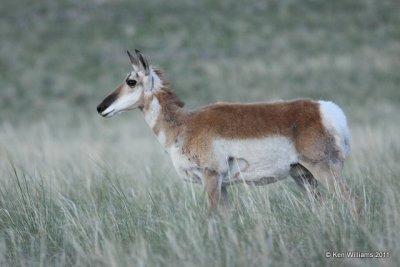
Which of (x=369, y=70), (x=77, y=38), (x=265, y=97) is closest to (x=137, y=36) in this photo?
(x=77, y=38)

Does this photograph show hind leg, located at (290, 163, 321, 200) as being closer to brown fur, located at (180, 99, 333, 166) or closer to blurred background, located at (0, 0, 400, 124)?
brown fur, located at (180, 99, 333, 166)

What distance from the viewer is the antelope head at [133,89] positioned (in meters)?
6.75

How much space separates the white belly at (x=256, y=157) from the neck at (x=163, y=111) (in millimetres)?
595

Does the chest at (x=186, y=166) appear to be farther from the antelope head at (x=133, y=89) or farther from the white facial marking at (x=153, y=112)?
the antelope head at (x=133, y=89)

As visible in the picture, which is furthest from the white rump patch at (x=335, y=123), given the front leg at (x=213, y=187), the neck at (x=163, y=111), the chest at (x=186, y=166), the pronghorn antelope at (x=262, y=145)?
the neck at (x=163, y=111)

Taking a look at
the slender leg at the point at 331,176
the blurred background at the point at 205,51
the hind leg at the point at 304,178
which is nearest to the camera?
the slender leg at the point at 331,176

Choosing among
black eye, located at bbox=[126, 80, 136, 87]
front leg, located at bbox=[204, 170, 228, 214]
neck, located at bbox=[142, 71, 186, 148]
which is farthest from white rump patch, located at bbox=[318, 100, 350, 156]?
black eye, located at bbox=[126, 80, 136, 87]

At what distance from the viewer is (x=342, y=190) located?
610cm

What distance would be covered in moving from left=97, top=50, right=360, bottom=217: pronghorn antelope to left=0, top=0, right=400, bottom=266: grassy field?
0.68 ft

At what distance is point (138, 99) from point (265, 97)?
17923mm

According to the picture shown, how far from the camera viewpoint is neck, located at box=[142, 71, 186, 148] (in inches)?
263

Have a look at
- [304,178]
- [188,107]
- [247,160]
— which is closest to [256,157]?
[247,160]

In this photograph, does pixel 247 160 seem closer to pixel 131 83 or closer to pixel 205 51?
pixel 131 83
